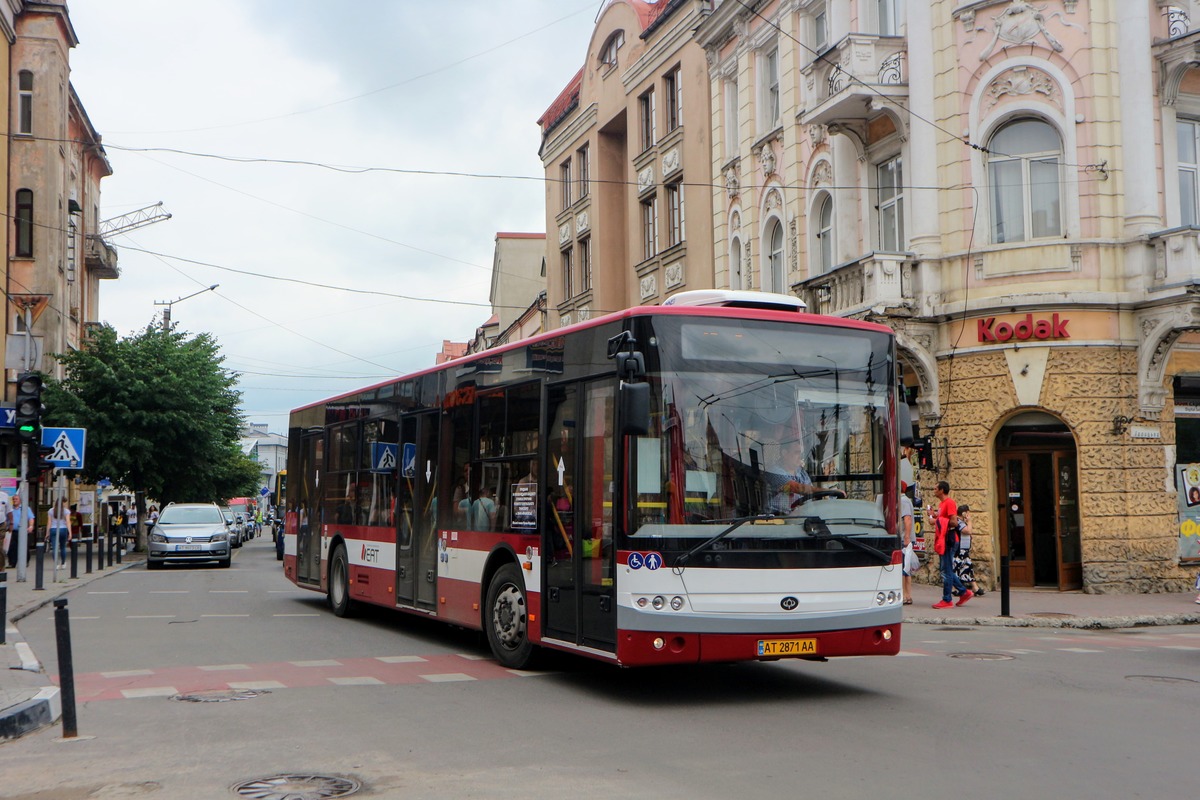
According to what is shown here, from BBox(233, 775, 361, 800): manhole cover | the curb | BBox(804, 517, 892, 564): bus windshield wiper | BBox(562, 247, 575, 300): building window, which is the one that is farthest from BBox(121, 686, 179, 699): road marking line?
BBox(562, 247, 575, 300): building window

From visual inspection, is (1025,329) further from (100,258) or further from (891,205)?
(100,258)

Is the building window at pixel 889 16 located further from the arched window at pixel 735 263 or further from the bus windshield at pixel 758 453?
the bus windshield at pixel 758 453

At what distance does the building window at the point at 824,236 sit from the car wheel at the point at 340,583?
43.9 ft

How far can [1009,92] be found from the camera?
71.8ft

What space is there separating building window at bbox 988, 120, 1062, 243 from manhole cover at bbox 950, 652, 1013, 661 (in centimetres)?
1072

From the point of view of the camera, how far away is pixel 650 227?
3709 cm

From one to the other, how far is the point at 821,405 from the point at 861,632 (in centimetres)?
185

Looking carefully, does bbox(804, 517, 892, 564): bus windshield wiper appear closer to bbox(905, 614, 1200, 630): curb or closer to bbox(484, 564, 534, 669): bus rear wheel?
bbox(484, 564, 534, 669): bus rear wheel

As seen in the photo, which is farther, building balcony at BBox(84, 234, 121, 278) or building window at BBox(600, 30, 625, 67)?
building balcony at BBox(84, 234, 121, 278)

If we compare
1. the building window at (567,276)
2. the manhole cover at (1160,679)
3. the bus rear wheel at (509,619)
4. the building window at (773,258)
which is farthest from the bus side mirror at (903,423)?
the building window at (567,276)

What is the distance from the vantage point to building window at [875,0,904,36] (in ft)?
78.3

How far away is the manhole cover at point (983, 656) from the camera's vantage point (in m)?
12.7

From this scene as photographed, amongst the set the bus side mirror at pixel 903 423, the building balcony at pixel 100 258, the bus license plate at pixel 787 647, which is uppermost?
the building balcony at pixel 100 258

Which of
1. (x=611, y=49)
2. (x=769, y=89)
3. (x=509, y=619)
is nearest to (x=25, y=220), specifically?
(x=611, y=49)
